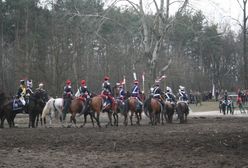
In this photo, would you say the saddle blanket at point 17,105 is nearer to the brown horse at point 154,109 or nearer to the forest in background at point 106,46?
the brown horse at point 154,109

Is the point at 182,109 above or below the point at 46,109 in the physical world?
A: below

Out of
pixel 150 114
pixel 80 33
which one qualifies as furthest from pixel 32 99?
pixel 80 33

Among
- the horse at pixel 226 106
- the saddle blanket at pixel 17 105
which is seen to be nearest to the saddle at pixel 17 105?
the saddle blanket at pixel 17 105

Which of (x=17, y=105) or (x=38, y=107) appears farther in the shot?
(x=38, y=107)

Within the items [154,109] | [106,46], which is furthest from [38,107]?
[106,46]

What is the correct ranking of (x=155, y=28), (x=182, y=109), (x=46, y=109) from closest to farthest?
(x=46, y=109)
(x=182, y=109)
(x=155, y=28)

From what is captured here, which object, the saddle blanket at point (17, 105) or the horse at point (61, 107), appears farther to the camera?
the saddle blanket at point (17, 105)

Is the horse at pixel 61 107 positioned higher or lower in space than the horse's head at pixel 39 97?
lower

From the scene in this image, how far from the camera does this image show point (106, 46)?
68.4 metres

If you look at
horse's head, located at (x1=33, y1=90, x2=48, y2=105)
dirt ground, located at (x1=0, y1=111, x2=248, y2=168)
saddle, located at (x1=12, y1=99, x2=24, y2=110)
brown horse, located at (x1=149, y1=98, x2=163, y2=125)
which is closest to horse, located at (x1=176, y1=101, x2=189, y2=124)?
brown horse, located at (x1=149, y1=98, x2=163, y2=125)

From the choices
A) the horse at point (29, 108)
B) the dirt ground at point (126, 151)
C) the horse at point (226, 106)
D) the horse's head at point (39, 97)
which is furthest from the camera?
the horse at point (226, 106)

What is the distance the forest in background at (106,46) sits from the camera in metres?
42.3

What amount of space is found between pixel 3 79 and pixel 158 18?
23.2 m

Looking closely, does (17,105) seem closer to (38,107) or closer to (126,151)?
(38,107)
